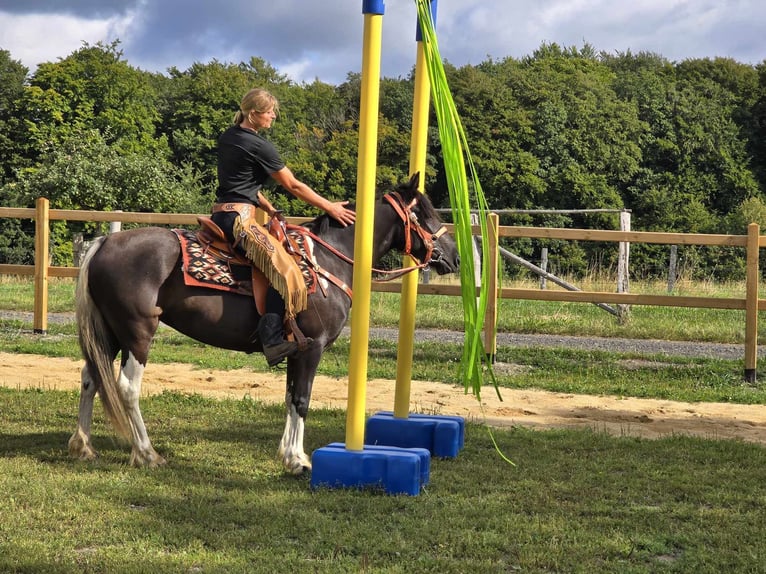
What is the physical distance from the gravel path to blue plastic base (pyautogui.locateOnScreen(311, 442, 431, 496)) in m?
7.32

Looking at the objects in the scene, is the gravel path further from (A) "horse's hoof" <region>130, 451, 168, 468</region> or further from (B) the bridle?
(A) "horse's hoof" <region>130, 451, 168, 468</region>

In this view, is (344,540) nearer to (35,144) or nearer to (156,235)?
(156,235)

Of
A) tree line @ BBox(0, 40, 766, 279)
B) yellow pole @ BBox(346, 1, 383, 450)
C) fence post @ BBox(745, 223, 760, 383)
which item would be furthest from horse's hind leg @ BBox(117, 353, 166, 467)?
tree line @ BBox(0, 40, 766, 279)

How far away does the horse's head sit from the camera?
6.24 metres

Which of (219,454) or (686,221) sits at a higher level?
(686,221)

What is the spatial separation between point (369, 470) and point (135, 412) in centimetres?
160

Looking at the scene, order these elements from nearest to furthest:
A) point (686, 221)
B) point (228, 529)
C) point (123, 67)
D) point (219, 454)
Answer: point (228, 529) < point (219, 454) < point (686, 221) < point (123, 67)

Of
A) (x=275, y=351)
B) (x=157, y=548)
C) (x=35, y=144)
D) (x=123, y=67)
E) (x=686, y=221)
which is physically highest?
(x=123, y=67)

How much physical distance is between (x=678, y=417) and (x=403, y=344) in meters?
3.41

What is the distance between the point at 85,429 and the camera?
6016 millimetres

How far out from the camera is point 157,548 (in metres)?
4.16

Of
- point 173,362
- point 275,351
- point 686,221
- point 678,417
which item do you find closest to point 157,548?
point 275,351

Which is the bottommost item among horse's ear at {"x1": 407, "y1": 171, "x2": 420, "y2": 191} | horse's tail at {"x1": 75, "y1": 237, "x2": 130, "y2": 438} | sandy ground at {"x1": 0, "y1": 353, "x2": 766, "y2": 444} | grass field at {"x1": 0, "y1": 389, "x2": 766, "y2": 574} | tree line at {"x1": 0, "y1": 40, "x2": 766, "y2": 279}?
grass field at {"x1": 0, "y1": 389, "x2": 766, "y2": 574}

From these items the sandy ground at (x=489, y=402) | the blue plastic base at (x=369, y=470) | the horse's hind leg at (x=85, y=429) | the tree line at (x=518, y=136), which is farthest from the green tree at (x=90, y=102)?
the blue plastic base at (x=369, y=470)
